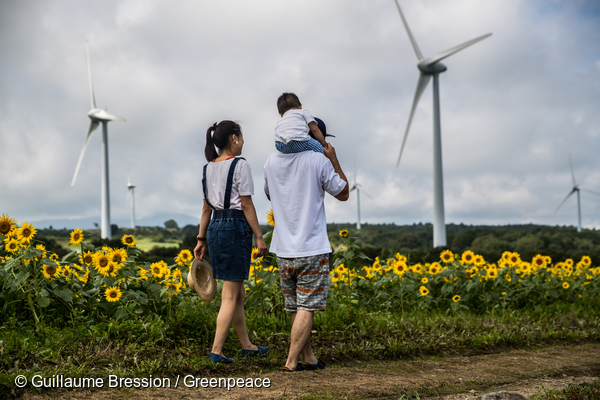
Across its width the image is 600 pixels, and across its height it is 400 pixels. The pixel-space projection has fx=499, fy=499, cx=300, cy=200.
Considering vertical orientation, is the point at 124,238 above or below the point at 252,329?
above

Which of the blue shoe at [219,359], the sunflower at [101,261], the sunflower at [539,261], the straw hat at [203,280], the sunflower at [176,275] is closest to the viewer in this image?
the blue shoe at [219,359]

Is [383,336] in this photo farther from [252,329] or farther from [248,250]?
[248,250]

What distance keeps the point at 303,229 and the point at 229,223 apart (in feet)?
2.02

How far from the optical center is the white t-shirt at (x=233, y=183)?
404cm

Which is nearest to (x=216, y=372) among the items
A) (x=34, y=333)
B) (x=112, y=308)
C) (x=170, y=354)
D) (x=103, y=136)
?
(x=170, y=354)

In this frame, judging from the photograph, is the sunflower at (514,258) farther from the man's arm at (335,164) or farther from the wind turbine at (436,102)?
the wind turbine at (436,102)

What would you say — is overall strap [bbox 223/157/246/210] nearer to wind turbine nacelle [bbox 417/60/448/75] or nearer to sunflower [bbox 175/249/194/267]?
sunflower [bbox 175/249/194/267]

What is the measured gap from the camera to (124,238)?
5.32 meters

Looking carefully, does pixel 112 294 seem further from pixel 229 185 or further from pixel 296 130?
pixel 296 130

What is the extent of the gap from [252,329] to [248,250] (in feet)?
4.42

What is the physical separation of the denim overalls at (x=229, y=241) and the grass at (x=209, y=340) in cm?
82

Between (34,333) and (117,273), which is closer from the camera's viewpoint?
(34,333)

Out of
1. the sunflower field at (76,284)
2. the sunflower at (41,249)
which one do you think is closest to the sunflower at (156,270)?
the sunflower field at (76,284)

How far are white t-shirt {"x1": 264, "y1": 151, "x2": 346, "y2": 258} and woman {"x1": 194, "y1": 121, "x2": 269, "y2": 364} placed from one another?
0.24m
